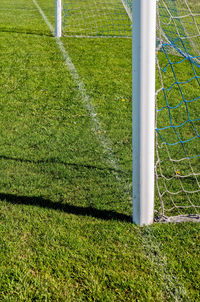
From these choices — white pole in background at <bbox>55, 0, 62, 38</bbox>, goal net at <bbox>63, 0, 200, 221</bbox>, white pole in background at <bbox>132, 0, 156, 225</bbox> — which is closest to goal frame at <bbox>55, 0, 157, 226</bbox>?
white pole in background at <bbox>132, 0, 156, 225</bbox>

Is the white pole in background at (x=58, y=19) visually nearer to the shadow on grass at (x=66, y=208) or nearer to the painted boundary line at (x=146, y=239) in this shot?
the painted boundary line at (x=146, y=239)

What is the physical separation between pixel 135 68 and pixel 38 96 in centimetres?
342

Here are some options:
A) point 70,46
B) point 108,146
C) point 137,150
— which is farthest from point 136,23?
point 70,46

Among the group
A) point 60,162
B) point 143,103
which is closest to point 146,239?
point 143,103

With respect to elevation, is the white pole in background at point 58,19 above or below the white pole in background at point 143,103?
above

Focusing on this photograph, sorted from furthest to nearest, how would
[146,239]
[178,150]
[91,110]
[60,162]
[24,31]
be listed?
[24,31], [91,110], [178,150], [60,162], [146,239]

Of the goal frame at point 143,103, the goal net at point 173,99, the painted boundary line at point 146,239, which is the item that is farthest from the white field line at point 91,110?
the goal frame at point 143,103

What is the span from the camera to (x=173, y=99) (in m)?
6.08

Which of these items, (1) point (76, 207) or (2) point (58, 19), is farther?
(2) point (58, 19)

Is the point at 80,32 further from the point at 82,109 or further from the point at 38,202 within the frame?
the point at 38,202

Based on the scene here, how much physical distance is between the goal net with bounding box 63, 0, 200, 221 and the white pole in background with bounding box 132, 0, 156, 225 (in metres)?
0.20

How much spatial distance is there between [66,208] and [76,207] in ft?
0.27

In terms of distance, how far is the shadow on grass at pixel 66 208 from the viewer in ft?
10.1

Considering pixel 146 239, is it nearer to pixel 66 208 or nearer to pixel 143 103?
pixel 66 208
